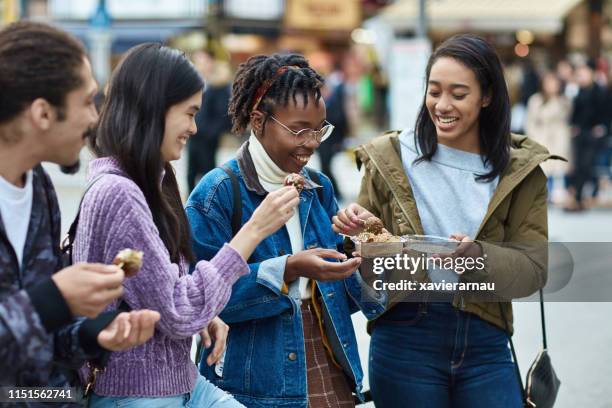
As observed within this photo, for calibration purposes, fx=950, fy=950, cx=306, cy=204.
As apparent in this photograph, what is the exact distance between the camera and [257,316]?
2.90 metres

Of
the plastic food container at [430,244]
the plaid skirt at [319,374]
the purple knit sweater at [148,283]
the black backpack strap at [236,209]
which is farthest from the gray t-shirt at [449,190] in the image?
the purple knit sweater at [148,283]

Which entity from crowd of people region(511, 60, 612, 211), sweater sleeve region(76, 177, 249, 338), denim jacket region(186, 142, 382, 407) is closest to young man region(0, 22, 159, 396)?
sweater sleeve region(76, 177, 249, 338)

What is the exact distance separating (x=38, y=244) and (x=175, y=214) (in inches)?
19.9

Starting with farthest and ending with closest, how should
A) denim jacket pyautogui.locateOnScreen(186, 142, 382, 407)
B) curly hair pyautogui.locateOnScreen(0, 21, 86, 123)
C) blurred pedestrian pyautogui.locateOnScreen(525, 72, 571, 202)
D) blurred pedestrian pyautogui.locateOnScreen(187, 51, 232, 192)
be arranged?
blurred pedestrian pyautogui.locateOnScreen(525, 72, 571, 202) → blurred pedestrian pyautogui.locateOnScreen(187, 51, 232, 192) → denim jacket pyautogui.locateOnScreen(186, 142, 382, 407) → curly hair pyautogui.locateOnScreen(0, 21, 86, 123)

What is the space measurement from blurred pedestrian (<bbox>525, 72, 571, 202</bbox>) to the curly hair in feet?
39.0

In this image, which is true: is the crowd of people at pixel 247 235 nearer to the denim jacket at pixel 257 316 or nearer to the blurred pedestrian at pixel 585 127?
the denim jacket at pixel 257 316

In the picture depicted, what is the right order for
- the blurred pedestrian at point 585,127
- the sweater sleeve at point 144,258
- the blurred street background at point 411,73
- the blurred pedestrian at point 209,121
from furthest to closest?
1. the blurred pedestrian at point 585,127
2. the blurred pedestrian at point 209,121
3. the blurred street background at point 411,73
4. the sweater sleeve at point 144,258

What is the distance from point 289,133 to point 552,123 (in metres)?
11.6

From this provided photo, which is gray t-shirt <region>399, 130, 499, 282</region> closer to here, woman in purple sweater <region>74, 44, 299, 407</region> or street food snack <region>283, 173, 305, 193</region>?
street food snack <region>283, 173, 305, 193</region>

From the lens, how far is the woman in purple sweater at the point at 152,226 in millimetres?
2373

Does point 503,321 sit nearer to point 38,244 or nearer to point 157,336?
point 157,336

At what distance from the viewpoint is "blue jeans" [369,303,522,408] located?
3.08m

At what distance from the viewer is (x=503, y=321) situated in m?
3.15

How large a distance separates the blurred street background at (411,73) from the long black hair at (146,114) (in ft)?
3.65
